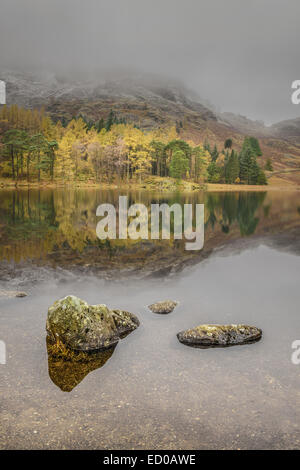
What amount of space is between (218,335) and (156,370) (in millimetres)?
2285

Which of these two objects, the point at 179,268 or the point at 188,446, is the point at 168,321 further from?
the point at 179,268

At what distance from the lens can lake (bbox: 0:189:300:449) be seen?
5.71m

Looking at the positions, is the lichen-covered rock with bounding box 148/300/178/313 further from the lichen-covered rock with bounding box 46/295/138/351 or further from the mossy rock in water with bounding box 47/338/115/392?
the mossy rock in water with bounding box 47/338/115/392

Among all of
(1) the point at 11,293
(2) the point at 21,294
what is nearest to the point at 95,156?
(1) the point at 11,293

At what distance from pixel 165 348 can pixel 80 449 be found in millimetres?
3675

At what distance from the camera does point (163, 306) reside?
11.4m

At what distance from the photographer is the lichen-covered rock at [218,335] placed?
351 inches

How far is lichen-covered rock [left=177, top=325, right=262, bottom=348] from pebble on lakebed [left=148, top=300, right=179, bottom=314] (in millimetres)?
1912

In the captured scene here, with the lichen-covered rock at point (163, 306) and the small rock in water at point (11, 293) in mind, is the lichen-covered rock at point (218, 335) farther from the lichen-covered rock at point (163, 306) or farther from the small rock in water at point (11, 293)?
the small rock in water at point (11, 293)

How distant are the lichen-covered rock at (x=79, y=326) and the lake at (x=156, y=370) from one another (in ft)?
1.56

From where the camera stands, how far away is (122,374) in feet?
24.3

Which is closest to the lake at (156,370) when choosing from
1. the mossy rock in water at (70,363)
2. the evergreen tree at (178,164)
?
the mossy rock in water at (70,363)

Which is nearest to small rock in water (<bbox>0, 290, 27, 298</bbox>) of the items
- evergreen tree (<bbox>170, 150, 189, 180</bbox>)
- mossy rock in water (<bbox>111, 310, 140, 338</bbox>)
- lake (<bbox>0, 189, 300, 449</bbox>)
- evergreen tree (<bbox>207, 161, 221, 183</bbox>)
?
lake (<bbox>0, 189, 300, 449</bbox>)

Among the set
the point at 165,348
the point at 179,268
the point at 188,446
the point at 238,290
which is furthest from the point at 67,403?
the point at 179,268
